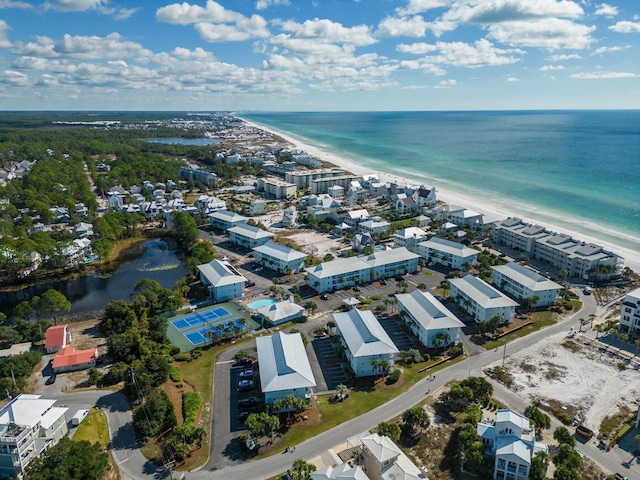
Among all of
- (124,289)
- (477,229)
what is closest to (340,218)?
(477,229)

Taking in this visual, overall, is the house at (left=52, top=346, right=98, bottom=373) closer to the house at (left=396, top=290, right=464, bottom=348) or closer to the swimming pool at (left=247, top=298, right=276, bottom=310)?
the swimming pool at (left=247, top=298, right=276, bottom=310)

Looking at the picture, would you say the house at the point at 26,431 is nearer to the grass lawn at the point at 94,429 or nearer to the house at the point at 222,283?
the grass lawn at the point at 94,429

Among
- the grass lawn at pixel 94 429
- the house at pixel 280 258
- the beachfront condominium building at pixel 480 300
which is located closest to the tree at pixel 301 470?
the grass lawn at pixel 94 429

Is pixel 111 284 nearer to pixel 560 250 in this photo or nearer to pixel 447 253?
pixel 447 253

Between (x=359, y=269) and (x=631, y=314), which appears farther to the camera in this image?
(x=359, y=269)

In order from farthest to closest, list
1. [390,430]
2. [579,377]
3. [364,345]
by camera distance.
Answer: [364,345], [579,377], [390,430]

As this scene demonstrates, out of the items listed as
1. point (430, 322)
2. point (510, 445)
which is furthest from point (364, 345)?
point (510, 445)
